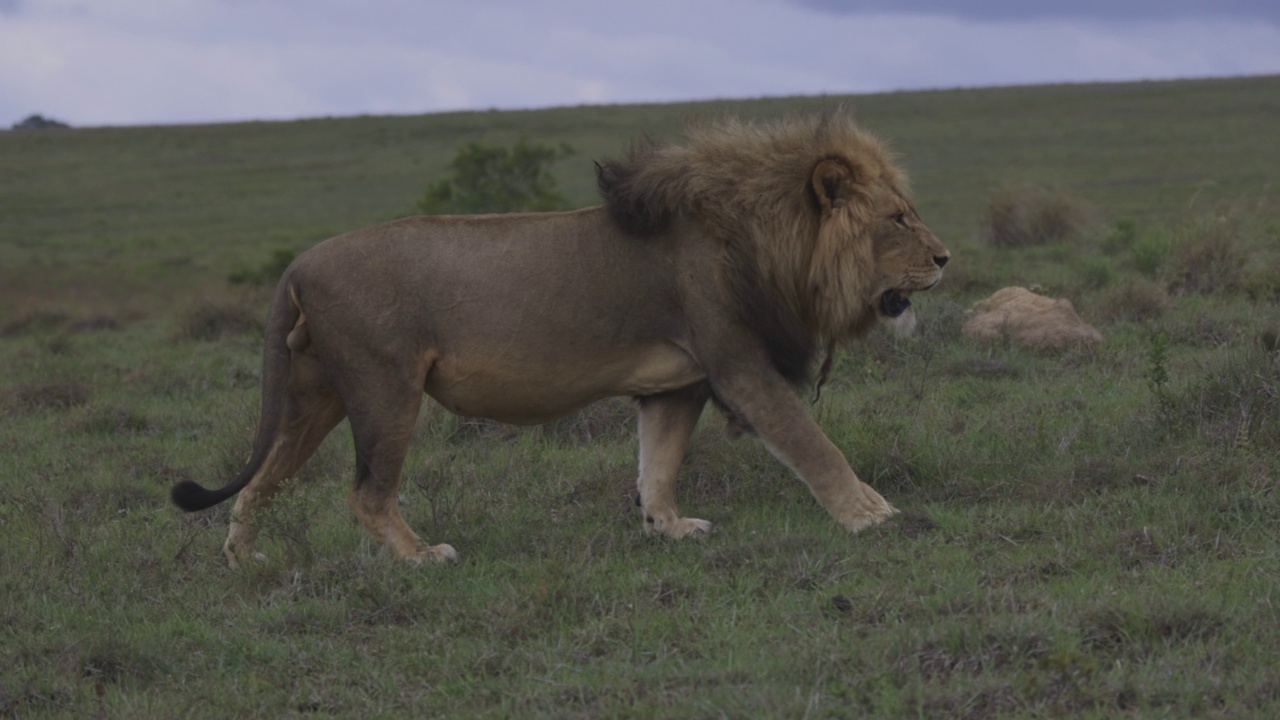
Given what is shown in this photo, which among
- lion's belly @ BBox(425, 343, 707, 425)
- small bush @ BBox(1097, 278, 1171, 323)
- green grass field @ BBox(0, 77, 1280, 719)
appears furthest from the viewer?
small bush @ BBox(1097, 278, 1171, 323)

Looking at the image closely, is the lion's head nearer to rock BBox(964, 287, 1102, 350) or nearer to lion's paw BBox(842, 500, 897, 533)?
lion's paw BBox(842, 500, 897, 533)

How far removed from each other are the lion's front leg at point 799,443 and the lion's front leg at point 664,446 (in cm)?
35

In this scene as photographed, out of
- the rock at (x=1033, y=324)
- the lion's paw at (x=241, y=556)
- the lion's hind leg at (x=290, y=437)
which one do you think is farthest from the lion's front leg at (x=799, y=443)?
the rock at (x=1033, y=324)

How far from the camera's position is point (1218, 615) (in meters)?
4.34

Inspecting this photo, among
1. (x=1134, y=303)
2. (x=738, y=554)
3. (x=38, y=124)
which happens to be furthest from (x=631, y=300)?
(x=38, y=124)

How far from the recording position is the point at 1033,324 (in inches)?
364

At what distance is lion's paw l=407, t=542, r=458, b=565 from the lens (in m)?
5.68

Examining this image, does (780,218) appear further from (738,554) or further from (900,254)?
(738,554)

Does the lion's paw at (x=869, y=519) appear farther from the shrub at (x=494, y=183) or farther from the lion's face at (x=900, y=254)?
the shrub at (x=494, y=183)

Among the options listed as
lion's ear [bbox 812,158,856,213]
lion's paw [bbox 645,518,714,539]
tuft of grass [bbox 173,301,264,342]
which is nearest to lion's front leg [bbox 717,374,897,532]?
lion's paw [bbox 645,518,714,539]

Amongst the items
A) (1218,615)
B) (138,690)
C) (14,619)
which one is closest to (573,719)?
(138,690)

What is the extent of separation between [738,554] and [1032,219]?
13.3 meters

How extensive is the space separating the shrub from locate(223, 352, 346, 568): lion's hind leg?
64.7 feet

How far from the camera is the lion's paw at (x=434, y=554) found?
5676 mm
